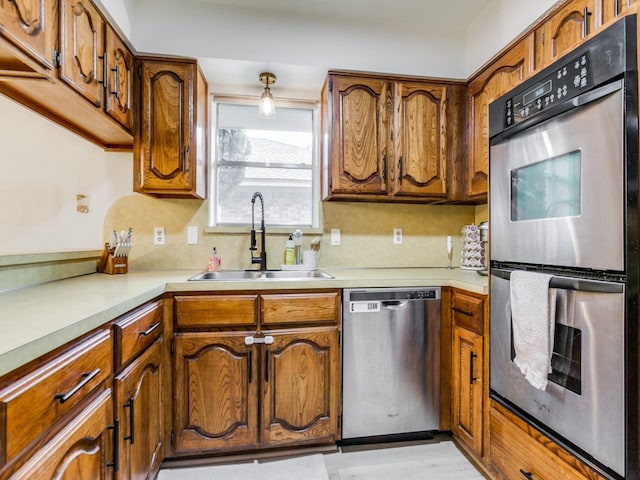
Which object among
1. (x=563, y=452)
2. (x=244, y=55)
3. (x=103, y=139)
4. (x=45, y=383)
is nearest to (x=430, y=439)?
(x=563, y=452)

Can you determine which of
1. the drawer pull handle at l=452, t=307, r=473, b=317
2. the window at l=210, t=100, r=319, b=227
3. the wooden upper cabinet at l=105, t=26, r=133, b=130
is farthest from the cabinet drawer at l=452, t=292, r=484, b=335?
the wooden upper cabinet at l=105, t=26, r=133, b=130

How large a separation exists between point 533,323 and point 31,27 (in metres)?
1.91

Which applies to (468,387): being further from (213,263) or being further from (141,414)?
(213,263)

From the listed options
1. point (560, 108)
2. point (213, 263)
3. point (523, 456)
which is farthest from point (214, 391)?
point (560, 108)

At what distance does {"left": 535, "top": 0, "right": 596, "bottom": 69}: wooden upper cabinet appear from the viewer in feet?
4.40

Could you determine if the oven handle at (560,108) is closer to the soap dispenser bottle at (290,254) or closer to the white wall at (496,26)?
the white wall at (496,26)

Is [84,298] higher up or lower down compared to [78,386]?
higher up

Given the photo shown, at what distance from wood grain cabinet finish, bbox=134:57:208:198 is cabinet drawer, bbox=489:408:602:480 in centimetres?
191

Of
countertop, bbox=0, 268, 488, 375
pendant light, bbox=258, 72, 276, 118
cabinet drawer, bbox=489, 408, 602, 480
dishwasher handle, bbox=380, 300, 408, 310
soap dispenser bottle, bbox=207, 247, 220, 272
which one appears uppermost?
pendant light, bbox=258, 72, 276, 118

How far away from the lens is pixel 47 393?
0.74 meters

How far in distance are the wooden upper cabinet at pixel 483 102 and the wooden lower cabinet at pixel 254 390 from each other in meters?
1.23

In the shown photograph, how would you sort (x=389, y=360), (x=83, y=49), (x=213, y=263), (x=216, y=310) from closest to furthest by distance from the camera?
(x=83, y=49), (x=216, y=310), (x=389, y=360), (x=213, y=263)

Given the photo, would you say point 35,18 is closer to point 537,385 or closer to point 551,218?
point 551,218

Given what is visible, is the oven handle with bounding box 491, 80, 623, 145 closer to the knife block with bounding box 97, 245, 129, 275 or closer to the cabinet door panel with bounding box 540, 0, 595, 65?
the cabinet door panel with bounding box 540, 0, 595, 65
